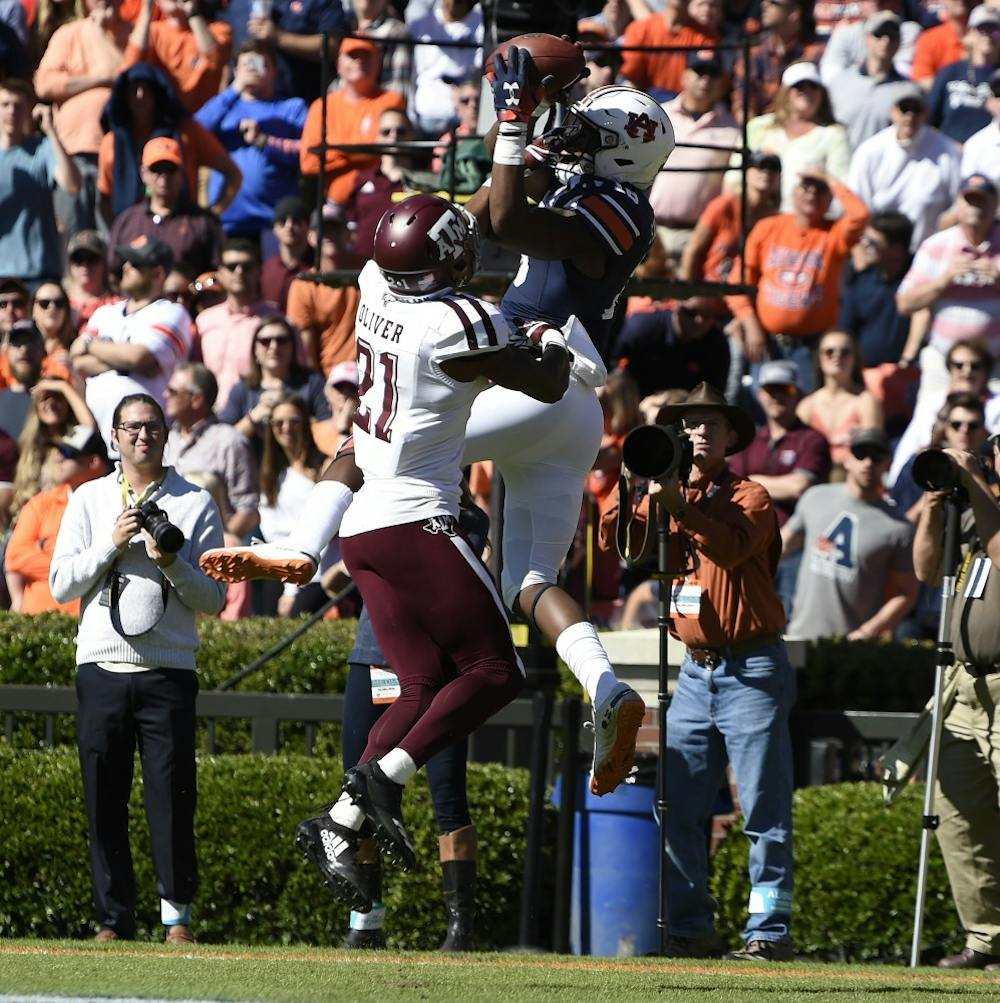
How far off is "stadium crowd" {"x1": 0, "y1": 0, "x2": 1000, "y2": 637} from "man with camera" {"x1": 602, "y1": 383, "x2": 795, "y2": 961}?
1.19 metres

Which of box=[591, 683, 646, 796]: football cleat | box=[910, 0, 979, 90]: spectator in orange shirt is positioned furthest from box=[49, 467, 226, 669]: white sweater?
box=[910, 0, 979, 90]: spectator in orange shirt

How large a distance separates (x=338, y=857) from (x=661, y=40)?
33.5ft

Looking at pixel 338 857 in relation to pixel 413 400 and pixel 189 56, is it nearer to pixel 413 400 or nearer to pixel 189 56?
pixel 413 400

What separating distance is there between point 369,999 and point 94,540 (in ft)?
11.1

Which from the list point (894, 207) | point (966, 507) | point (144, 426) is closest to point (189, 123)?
point (894, 207)

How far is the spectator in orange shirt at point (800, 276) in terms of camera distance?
13445 mm

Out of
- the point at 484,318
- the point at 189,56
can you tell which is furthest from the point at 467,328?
the point at 189,56

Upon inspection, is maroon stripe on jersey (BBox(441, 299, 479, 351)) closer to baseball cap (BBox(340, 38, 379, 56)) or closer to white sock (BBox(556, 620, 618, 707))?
white sock (BBox(556, 620, 618, 707))

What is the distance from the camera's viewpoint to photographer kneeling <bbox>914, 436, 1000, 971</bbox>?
8461 mm

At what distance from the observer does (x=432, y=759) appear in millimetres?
8133

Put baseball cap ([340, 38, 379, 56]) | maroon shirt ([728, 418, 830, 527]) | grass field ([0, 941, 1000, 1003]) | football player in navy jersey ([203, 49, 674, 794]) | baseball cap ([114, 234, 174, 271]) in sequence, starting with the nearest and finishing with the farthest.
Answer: grass field ([0, 941, 1000, 1003]) < football player in navy jersey ([203, 49, 674, 794]) < maroon shirt ([728, 418, 830, 527]) < baseball cap ([114, 234, 174, 271]) < baseball cap ([340, 38, 379, 56])

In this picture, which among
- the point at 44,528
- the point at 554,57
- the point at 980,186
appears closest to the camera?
the point at 554,57

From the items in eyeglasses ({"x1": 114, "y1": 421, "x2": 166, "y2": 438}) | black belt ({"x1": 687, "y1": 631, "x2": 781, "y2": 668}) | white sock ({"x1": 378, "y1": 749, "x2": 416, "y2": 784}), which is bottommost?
white sock ({"x1": 378, "y1": 749, "x2": 416, "y2": 784})

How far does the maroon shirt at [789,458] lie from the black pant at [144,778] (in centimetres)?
468
